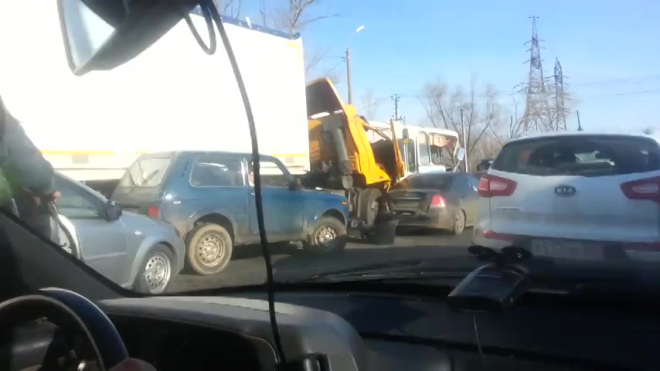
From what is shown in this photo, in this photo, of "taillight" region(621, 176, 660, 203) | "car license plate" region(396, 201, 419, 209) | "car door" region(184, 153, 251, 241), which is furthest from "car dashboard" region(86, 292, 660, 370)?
"car license plate" region(396, 201, 419, 209)

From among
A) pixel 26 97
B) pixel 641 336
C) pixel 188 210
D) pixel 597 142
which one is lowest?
pixel 641 336

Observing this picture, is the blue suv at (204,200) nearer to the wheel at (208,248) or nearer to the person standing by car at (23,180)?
the wheel at (208,248)

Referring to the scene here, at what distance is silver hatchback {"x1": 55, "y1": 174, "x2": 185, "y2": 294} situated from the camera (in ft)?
11.2

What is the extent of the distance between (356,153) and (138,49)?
12.0 meters

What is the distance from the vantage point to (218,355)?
2168 mm

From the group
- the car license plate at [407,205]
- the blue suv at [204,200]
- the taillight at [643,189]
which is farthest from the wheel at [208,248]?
the car license plate at [407,205]

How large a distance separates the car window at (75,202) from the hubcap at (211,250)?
24.8 inches

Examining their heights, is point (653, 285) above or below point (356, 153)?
below

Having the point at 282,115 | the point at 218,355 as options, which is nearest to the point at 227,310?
the point at 218,355

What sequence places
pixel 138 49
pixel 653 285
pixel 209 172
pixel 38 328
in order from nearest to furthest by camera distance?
pixel 138 49 < pixel 38 328 < pixel 653 285 < pixel 209 172

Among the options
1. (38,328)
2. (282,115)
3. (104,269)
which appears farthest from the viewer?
(282,115)

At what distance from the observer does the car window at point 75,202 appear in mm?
3376

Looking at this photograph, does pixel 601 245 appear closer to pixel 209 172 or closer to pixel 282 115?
pixel 209 172

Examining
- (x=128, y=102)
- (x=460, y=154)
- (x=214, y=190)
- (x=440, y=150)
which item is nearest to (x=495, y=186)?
(x=214, y=190)
